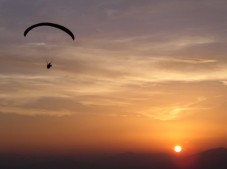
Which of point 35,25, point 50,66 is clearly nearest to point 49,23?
point 35,25

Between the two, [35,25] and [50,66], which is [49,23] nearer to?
[35,25]

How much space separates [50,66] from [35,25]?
26.6 feet

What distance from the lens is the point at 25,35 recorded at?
73688 mm

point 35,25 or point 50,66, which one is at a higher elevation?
point 35,25

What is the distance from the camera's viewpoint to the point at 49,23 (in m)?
72.1

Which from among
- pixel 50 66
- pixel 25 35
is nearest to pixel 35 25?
pixel 25 35

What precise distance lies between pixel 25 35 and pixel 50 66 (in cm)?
733

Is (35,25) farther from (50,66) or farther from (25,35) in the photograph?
(50,66)

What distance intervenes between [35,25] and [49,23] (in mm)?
3043

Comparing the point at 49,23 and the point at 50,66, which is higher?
the point at 49,23

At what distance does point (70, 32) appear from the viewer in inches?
2864

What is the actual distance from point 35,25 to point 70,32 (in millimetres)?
6661

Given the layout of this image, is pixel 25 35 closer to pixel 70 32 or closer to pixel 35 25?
pixel 35 25
